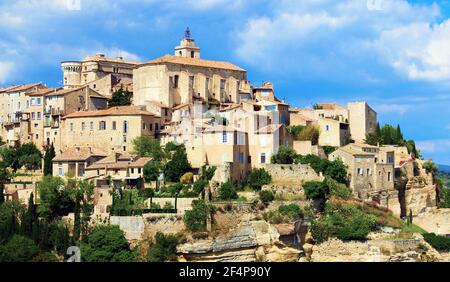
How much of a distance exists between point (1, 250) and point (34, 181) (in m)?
8.21

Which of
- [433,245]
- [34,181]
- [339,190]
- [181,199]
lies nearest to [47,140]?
[34,181]

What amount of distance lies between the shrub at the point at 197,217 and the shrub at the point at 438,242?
9830 millimetres

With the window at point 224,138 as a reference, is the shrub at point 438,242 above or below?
below

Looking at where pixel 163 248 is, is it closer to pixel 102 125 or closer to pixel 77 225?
pixel 77 225

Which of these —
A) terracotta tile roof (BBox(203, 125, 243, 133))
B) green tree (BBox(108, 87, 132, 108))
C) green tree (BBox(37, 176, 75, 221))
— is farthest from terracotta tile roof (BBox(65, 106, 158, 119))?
green tree (BBox(37, 176, 75, 221))

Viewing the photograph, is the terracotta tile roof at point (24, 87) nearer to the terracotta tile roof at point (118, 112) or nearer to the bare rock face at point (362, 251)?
the terracotta tile roof at point (118, 112)

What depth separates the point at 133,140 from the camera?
46.1 metres

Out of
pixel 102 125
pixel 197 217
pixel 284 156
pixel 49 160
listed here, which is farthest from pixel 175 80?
pixel 197 217

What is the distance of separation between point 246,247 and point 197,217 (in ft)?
7.35

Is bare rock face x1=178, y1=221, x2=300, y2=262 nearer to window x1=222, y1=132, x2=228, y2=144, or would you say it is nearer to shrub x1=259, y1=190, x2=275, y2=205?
shrub x1=259, y1=190, x2=275, y2=205

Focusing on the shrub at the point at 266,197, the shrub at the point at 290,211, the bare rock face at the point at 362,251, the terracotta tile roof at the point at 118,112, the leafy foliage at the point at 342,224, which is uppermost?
the terracotta tile roof at the point at 118,112

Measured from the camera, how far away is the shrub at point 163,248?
37.2 meters

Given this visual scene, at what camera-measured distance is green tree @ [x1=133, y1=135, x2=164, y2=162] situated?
44.3m

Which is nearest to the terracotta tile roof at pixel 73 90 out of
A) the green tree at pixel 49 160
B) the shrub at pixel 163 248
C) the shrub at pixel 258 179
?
Result: the green tree at pixel 49 160
